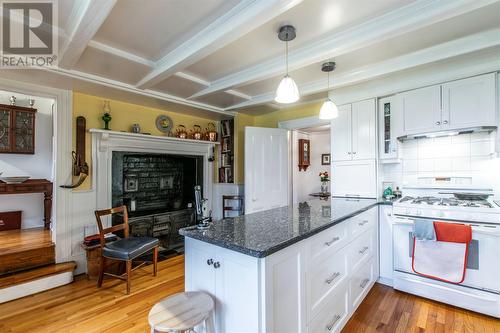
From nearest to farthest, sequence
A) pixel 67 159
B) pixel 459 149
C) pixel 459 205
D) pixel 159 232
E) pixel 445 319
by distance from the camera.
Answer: pixel 445 319, pixel 459 205, pixel 459 149, pixel 67 159, pixel 159 232

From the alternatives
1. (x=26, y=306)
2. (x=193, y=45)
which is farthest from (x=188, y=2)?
(x=26, y=306)

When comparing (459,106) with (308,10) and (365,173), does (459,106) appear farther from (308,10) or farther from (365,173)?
(308,10)

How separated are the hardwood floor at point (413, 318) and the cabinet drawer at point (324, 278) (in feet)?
1.62

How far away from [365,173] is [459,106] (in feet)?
3.75

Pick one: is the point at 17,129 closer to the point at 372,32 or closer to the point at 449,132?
the point at 372,32

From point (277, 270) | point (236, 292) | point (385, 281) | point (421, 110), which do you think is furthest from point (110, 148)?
point (421, 110)

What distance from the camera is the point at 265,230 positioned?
1.43 metres

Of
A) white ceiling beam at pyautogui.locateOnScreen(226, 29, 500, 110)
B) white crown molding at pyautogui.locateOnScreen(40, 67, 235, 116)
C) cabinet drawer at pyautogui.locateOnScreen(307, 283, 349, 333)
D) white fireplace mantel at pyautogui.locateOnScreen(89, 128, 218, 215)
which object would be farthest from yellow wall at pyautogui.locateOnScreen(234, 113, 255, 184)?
cabinet drawer at pyautogui.locateOnScreen(307, 283, 349, 333)

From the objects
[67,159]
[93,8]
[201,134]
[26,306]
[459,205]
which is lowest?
[26,306]

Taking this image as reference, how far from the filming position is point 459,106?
7.93 feet

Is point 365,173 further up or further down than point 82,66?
further down
